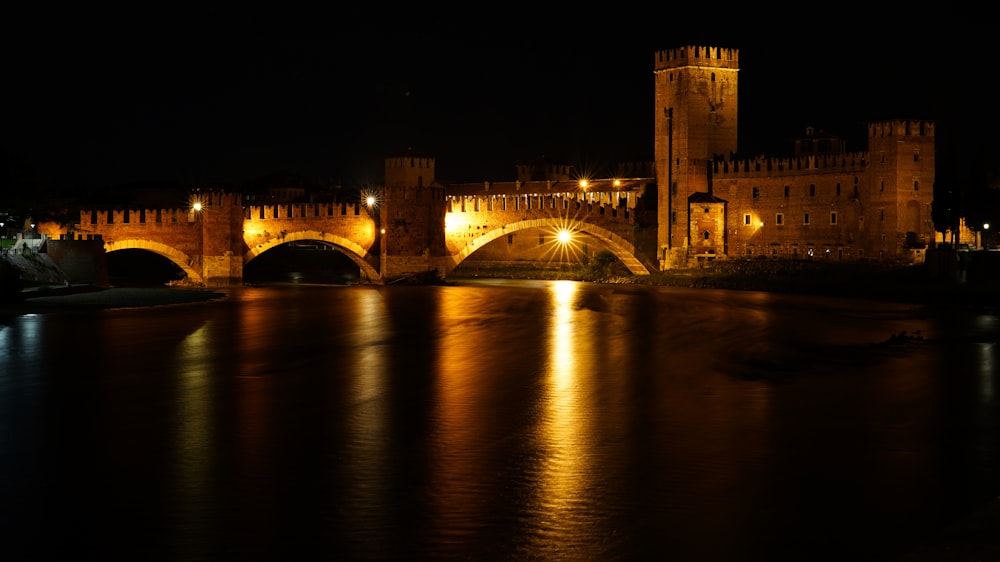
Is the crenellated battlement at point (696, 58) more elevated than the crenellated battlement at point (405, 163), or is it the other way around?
the crenellated battlement at point (696, 58)

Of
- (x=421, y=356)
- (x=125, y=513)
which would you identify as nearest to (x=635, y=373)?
(x=421, y=356)

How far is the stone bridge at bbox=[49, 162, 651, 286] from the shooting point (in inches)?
1583

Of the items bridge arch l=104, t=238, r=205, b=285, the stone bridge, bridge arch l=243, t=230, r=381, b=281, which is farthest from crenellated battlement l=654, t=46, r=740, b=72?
bridge arch l=104, t=238, r=205, b=285

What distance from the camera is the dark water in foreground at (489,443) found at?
28.8 feet

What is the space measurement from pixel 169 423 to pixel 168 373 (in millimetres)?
4317

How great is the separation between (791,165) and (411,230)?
44.6 ft

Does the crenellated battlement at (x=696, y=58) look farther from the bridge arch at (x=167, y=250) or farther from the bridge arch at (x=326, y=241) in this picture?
the bridge arch at (x=167, y=250)

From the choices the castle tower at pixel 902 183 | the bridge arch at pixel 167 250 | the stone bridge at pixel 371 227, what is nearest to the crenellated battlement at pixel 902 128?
the castle tower at pixel 902 183

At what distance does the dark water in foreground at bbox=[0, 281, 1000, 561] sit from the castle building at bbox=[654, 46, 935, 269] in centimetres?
1631

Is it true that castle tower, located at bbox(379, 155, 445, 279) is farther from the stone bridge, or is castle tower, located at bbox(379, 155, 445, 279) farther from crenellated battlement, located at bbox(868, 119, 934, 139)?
crenellated battlement, located at bbox(868, 119, 934, 139)

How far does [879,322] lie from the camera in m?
25.7

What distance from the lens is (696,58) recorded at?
144 ft

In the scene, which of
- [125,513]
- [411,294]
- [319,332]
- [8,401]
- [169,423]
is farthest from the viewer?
[411,294]

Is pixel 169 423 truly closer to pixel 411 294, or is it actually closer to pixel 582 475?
pixel 582 475
